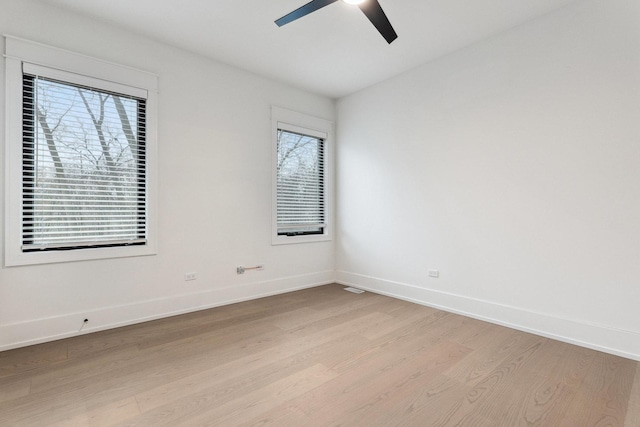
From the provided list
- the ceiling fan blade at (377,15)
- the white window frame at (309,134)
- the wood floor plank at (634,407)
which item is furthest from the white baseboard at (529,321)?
the ceiling fan blade at (377,15)

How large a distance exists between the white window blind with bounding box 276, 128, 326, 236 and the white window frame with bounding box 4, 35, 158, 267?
1640 mm

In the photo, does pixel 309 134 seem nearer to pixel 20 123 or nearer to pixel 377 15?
pixel 377 15

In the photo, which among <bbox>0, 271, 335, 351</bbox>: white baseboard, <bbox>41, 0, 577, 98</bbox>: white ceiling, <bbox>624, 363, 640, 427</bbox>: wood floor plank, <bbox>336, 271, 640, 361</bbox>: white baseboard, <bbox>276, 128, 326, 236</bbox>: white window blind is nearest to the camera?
<bbox>624, 363, 640, 427</bbox>: wood floor plank

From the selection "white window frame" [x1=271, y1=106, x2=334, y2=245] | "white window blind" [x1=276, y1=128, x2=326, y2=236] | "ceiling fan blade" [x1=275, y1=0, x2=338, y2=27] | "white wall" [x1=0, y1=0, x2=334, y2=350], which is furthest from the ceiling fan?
"white window blind" [x1=276, y1=128, x2=326, y2=236]

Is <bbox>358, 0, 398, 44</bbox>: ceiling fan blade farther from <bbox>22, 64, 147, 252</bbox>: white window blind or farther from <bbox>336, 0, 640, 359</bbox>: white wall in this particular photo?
<bbox>22, 64, 147, 252</bbox>: white window blind

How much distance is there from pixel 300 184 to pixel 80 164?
2628 mm

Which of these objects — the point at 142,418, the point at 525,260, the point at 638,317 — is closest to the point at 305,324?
the point at 142,418

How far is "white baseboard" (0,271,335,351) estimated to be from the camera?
263 centimetres

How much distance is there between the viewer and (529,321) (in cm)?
298

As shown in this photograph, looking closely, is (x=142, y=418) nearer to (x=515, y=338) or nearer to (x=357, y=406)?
(x=357, y=406)

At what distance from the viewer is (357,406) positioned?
5.98 feet

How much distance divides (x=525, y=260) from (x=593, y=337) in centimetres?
77

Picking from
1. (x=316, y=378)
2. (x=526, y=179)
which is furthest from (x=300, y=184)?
(x=316, y=378)

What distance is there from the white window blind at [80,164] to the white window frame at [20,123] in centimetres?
5
